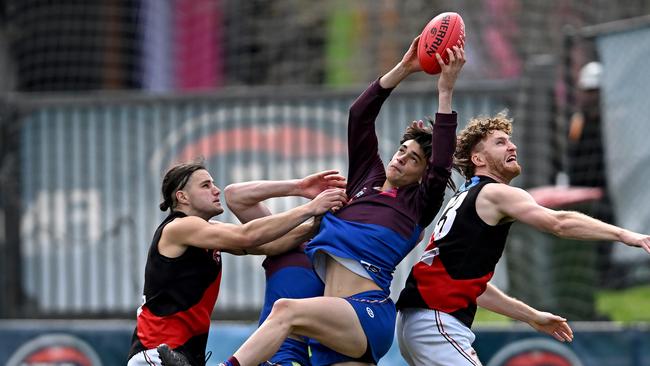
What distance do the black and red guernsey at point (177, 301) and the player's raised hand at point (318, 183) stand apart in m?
0.75

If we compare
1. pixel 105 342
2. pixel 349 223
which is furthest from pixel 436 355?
pixel 105 342

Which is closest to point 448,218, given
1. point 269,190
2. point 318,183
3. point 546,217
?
point 546,217

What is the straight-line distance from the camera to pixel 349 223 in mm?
7195

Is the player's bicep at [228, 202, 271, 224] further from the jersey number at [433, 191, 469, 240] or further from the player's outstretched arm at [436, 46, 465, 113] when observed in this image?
the player's outstretched arm at [436, 46, 465, 113]

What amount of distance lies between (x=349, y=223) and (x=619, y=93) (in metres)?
5.70

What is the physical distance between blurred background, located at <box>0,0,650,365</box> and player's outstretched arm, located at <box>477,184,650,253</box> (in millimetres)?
3330

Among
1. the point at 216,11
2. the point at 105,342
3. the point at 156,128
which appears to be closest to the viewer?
the point at 105,342

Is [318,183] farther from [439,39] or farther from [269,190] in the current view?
[439,39]

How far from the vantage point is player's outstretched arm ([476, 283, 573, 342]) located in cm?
752

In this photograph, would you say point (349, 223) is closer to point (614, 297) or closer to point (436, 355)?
point (436, 355)

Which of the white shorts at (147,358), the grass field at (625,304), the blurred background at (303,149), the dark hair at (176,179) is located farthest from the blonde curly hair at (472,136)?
the grass field at (625,304)

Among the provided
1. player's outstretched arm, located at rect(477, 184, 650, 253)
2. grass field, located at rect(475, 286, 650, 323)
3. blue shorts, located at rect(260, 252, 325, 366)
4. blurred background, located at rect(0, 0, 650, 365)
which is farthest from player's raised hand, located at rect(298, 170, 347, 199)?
grass field, located at rect(475, 286, 650, 323)

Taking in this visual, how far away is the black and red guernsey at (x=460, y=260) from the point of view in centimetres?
709

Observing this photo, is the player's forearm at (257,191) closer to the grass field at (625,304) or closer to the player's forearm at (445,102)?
the player's forearm at (445,102)
